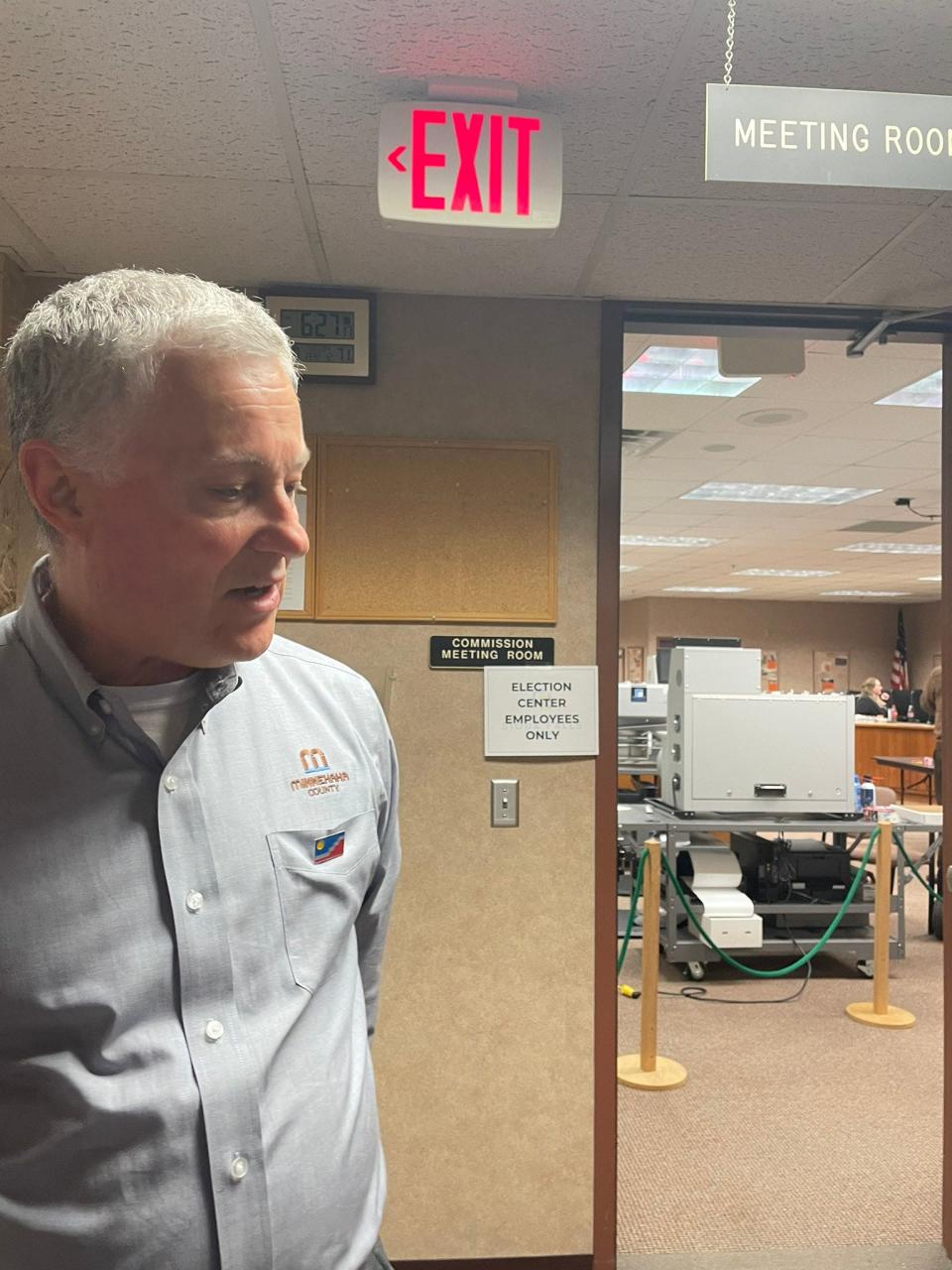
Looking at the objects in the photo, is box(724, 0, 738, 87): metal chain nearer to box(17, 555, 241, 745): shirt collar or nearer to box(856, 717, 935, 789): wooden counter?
box(17, 555, 241, 745): shirt collar

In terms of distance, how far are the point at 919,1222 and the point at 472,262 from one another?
9.34 ft

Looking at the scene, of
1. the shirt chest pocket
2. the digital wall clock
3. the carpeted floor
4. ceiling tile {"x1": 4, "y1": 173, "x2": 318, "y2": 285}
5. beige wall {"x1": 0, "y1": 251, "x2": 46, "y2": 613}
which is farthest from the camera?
the carpeted floor

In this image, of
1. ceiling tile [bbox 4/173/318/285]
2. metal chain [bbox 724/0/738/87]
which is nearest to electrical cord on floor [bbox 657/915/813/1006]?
A: ceiling tile [bbox 4/173/318/285]

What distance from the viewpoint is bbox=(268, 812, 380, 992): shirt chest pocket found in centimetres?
99

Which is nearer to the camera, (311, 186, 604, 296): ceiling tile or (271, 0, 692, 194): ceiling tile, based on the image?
(271, 0, 692, 194): ceiling tile

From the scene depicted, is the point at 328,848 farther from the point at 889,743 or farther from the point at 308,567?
the point at 889,743

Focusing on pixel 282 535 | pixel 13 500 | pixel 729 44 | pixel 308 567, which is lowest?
pixel 282 535

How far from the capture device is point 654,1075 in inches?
136

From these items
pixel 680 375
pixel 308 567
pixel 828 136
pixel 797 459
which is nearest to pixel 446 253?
pixel 308 567

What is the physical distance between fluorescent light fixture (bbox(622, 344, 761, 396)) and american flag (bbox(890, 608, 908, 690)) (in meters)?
13.7

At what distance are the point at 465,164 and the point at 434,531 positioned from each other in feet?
3.19

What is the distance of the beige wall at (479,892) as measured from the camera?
2240 millimetres

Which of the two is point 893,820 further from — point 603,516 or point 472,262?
point 472,262

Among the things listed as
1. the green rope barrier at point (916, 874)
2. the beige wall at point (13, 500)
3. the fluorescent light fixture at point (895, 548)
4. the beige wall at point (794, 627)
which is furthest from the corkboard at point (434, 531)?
the beige wall at point (794, 627)
